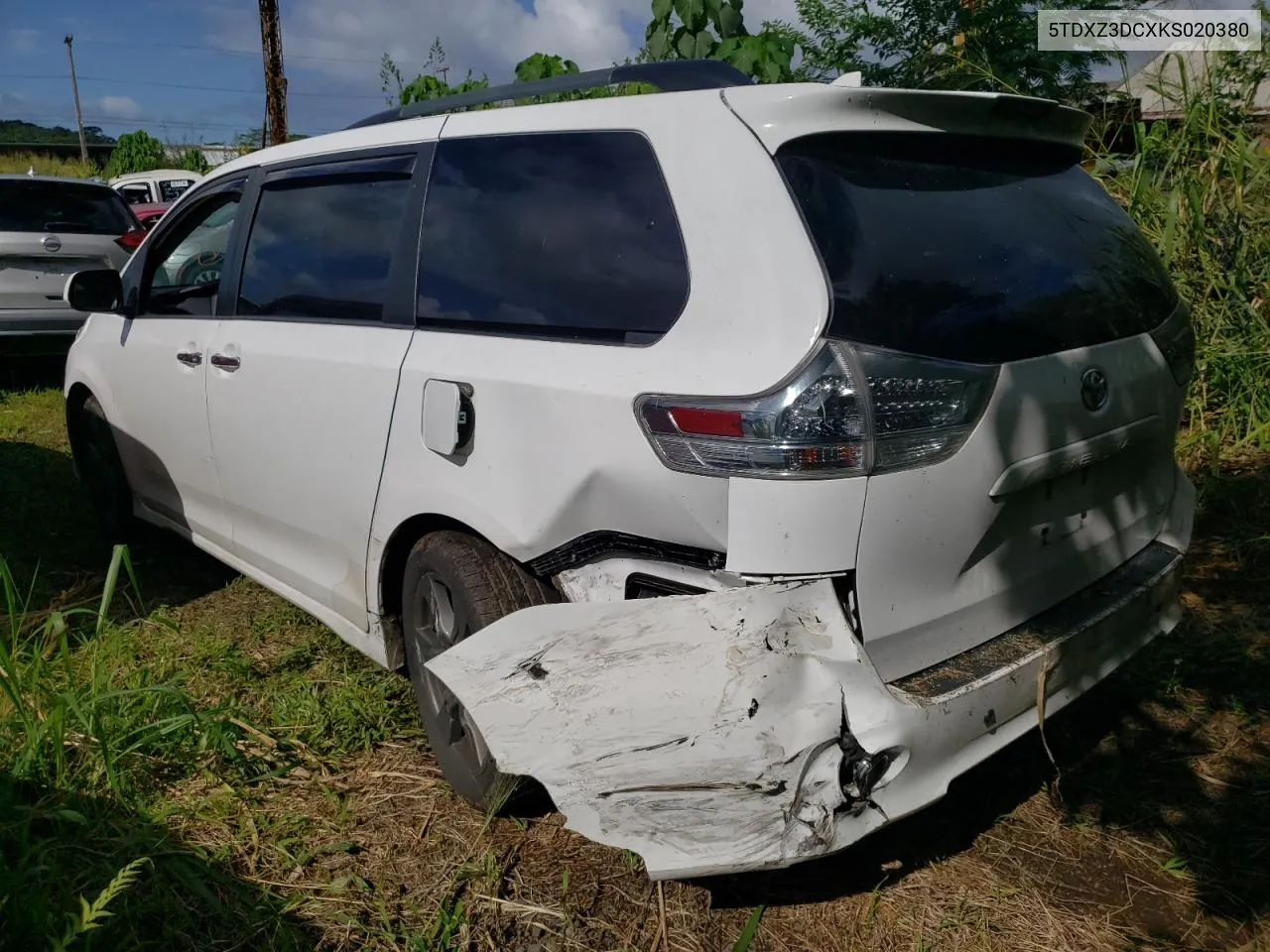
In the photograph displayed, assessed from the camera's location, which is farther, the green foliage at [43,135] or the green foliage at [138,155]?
the green foliage at [43,135]

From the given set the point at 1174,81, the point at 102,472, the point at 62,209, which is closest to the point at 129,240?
the point at 62,209

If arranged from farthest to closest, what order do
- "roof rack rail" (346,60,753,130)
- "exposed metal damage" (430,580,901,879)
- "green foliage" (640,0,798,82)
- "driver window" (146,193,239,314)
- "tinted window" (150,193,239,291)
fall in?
"green foliage" (640,0,798,82) < "tinted window" (150,193,239,291) < "driver window" (146,193,239,314) < "roof rack rail" (346,60,753,130) < "exposed metal damage" (430,580,901,879)

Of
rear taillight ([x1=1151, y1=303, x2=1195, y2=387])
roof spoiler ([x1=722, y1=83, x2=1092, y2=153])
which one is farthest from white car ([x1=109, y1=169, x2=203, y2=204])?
rear taillight ([x1=1151, y1=303, x2=1195, y2=387])

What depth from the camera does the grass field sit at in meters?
2.24

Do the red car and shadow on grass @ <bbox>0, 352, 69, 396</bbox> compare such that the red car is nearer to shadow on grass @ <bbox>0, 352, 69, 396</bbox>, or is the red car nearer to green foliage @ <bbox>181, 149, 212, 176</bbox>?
shadow on grass @ <bbox>0, 352, 69, 396</bbox>

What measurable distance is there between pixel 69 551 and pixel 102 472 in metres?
0.38

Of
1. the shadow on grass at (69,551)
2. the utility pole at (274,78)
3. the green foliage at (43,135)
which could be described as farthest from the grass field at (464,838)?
the green foliage at (43,135)

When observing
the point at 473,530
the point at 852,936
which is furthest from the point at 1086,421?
the point at 473,530

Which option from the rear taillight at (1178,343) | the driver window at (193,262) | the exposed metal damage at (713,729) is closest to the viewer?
the exposed metal damage at (713,729)

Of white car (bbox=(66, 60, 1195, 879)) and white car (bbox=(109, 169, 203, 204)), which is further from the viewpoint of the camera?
white car (bbox=(109, 169, 203, 204))

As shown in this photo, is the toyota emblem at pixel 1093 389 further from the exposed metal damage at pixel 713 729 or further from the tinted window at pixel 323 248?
the tinted window at pixel 323 248

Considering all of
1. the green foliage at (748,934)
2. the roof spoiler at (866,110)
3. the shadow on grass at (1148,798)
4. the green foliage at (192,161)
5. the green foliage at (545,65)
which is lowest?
the shadow on grass at (1148,798)

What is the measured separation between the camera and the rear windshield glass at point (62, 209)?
7.98 meters

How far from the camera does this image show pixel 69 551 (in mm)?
4602
